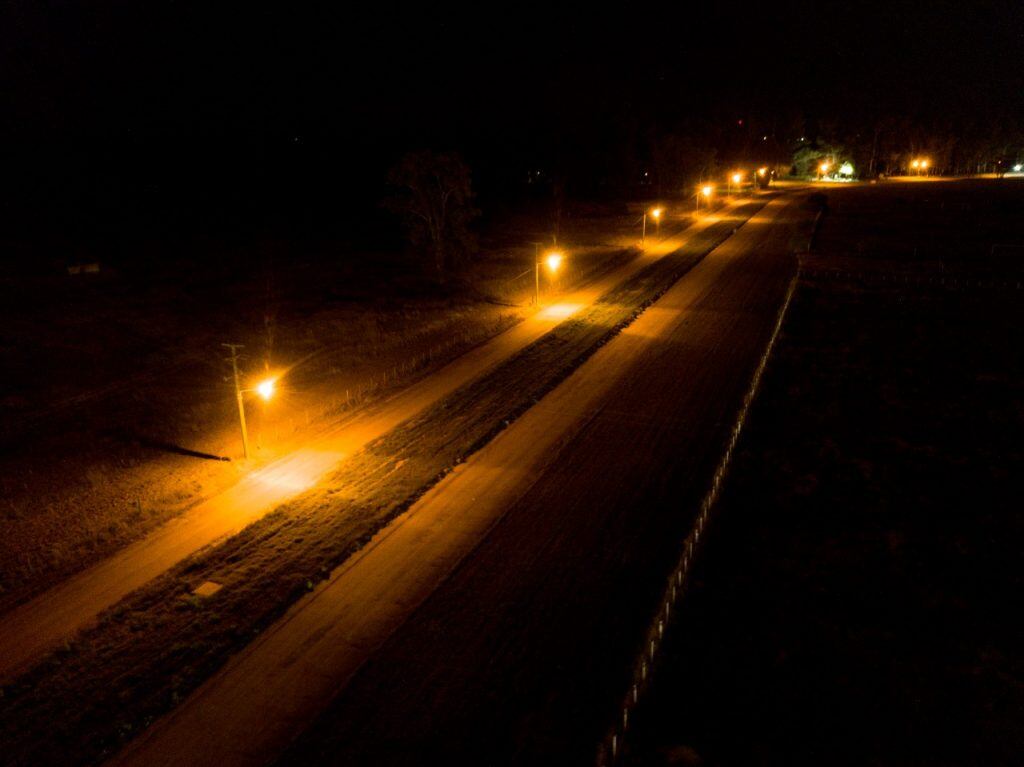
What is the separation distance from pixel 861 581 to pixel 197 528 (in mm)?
15474

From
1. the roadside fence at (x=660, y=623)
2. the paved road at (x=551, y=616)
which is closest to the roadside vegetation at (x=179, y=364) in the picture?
the paved road at (x=551, y=616)

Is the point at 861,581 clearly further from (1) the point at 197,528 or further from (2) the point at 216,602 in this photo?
(1) the point at 197,528

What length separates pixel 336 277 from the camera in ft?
155

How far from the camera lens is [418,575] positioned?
1389cm

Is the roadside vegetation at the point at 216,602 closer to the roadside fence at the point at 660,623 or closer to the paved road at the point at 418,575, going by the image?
the paved road at the point at 418,575

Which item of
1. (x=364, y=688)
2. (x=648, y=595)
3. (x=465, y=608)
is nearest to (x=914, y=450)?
(x=648, y=595)

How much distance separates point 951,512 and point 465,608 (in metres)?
12.5

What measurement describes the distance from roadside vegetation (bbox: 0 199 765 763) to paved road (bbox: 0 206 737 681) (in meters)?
0.52

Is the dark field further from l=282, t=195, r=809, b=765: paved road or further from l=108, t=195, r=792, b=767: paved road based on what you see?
l=108, t=195, r=792, b=767: paved road

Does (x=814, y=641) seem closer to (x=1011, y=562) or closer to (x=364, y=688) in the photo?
(x=1011, y=562)

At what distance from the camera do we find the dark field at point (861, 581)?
10219 mm

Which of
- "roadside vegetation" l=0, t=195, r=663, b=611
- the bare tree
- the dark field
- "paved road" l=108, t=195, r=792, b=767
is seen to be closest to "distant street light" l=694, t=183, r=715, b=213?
"roadside vegetation" l=0, t=195, r=663, b=611

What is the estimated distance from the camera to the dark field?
1022 cm

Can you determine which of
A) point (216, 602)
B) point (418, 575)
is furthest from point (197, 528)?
point (418, 575)
